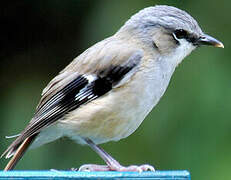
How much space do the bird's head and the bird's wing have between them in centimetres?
17

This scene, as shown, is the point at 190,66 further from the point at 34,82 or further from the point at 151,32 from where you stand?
the point at 34,82

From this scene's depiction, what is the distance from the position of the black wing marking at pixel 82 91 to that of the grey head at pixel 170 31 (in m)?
0.24

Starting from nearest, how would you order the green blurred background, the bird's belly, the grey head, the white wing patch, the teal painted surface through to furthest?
the teal painted surface, the bird's belly, the white wing patch, the grey head, the green blurred background

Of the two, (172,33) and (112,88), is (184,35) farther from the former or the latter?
(112,88)

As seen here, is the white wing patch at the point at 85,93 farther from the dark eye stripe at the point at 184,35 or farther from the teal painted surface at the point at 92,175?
the teal painted surface at the point at 92,175

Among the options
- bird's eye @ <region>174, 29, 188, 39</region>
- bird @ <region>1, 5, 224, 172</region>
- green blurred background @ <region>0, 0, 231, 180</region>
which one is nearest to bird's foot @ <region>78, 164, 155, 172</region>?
bird @ <region>1, 5, 224, 172</region>

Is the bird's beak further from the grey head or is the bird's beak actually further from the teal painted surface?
the teal painted surface

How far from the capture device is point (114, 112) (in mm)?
4590

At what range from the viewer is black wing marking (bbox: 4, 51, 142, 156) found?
4.65m

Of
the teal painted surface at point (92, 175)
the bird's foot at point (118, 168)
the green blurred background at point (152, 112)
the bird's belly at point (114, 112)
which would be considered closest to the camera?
the teal painted surface at point (92, 175)

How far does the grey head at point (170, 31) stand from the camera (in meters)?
4.83

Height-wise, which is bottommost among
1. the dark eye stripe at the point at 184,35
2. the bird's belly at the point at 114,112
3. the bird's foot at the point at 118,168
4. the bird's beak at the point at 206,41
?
the bird's foot at the point at 118,168

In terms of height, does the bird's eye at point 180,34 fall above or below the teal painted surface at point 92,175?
above

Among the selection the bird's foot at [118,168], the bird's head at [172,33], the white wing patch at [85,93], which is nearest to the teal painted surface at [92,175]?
the bird's foot at [118,168]
